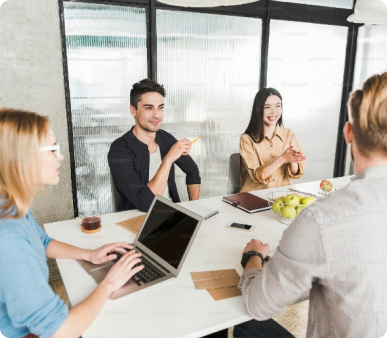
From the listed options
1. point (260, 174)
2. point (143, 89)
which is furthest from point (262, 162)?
point (143, 89)

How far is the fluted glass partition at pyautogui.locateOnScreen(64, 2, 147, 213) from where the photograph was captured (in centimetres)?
271

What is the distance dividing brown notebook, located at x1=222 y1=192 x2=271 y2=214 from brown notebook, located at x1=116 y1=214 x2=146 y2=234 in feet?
1.82

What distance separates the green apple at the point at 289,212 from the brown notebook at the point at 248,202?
20 cm

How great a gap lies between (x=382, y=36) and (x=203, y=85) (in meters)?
2.23

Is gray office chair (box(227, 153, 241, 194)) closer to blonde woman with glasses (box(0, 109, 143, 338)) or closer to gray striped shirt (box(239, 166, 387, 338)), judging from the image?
blonde woman with glasses (box(0, 109, 143, 338))

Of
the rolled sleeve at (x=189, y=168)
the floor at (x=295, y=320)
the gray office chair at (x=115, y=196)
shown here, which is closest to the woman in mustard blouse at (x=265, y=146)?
the rolled sleeve at (x=189, y=168)

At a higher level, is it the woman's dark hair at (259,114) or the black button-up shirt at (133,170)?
the woman's dark hair at (259,114)

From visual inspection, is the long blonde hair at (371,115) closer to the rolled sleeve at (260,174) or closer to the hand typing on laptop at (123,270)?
the hand typing on laptop at (123,270)

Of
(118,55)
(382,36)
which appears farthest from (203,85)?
(382,36)

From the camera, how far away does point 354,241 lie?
0.87m

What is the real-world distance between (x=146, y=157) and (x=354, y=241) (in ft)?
5.26

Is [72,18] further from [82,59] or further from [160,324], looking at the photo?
[160,324]

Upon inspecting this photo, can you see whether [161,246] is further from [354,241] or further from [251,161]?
[251,161]

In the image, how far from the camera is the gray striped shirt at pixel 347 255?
0.86 metres
